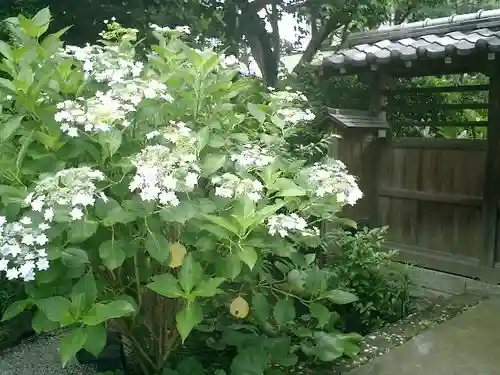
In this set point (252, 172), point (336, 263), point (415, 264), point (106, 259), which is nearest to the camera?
point (106, 259)

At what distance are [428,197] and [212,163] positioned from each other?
3.75 meters

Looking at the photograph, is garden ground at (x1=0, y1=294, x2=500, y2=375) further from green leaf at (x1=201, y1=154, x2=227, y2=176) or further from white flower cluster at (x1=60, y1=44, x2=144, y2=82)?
white flower cluster at (x1=60, y1=44, x2=144, y2=82)

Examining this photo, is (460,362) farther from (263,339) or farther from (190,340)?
(190,340)

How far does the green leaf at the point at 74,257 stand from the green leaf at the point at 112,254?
0.06 m

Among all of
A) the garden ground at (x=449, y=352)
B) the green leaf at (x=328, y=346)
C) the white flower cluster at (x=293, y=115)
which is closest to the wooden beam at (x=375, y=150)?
the garden ground at (x=449, y=352)

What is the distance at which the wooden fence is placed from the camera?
16.3 ft

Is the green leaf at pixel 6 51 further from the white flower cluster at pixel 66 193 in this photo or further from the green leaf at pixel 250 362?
the green leaf at pixel 250 362

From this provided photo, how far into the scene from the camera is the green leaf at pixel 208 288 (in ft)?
6.49

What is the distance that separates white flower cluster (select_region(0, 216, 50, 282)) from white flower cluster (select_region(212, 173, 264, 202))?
63cm

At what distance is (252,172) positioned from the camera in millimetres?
2318

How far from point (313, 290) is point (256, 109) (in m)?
0.91

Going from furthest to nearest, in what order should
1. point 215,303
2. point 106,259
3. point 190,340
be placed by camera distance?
point 190,340 < point 215,303 < point 106,259

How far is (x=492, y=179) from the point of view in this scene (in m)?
4.74

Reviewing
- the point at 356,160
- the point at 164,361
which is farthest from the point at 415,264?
the point at 164,361
